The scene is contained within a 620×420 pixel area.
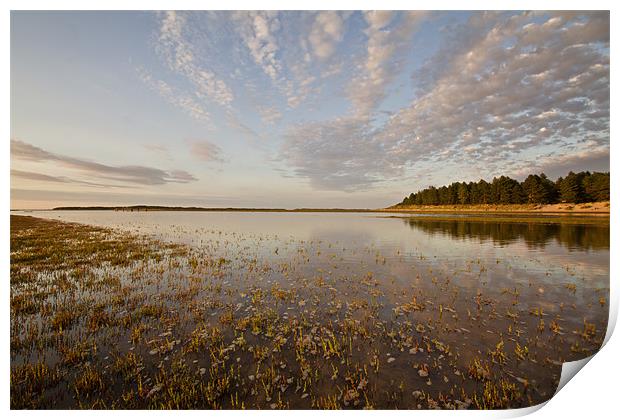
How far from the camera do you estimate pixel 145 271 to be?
1816 centimetres

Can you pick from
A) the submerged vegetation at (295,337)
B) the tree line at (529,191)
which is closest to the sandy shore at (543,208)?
the tree line at (529,191)

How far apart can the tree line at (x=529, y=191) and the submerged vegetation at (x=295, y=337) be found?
191ft

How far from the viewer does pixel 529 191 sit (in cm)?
10650

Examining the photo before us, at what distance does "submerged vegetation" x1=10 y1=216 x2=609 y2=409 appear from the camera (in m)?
6.90

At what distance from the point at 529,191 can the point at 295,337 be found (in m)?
138

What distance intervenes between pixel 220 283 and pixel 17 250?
25761mm

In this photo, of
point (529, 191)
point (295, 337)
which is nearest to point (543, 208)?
point (529, 191)

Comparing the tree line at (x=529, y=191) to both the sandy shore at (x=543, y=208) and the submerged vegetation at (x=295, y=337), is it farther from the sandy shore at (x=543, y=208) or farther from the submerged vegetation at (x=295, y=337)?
the submerged vegetation at (x=295, y=337)

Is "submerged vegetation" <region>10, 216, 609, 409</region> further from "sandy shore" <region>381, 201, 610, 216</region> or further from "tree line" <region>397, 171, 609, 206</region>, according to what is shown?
"sandy shore" <region>381, 201, 610, 216</region>

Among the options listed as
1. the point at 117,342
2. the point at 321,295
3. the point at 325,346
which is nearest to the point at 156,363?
the point at 117,342

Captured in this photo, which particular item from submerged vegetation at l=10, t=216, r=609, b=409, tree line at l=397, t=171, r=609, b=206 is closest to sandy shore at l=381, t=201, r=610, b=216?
tree line at l=397, t=171, r=609, b=206

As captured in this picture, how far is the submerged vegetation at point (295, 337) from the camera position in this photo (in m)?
6.90

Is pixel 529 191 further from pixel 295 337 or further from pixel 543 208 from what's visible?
pixel 295 337
